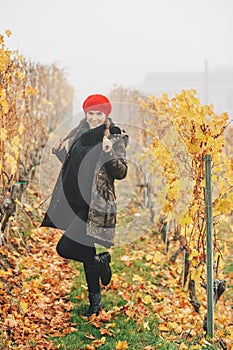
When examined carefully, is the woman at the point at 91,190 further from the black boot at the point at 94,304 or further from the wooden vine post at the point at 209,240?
the wooden vine post at the point at 209,240

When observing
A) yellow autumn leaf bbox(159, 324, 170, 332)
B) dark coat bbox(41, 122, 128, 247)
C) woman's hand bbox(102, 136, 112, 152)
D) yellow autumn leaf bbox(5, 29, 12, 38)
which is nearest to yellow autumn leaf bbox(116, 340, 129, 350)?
yellow autumn leaf bbox(159, 324, 170, 332)

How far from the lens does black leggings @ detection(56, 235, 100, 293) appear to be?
10.7ft

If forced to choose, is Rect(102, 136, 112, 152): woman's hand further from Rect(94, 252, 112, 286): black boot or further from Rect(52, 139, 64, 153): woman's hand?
Rect(94, 252, 112, 286): black boot

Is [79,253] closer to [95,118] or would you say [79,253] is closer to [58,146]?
[58,146]

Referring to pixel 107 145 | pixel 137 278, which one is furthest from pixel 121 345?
pixel 107 145

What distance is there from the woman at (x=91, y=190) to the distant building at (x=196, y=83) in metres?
49.1

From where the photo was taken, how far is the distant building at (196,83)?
52547 millimetres

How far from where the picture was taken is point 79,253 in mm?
3307

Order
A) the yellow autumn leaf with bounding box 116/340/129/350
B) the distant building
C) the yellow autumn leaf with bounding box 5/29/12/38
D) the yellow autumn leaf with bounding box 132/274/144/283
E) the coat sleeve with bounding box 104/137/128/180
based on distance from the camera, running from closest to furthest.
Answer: the yellow autumn leaf with bounding box 116/340/129/350 → the coat sleeve with bounding box 104/137/128/180 → the yellow autumn leaf with bounding box 5/29/12/38 → the yellow autumn leaf with bounding box 132/274/144/283 → the distant building

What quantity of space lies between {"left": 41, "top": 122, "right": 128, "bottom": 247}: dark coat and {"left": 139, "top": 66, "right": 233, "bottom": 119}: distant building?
49136mm

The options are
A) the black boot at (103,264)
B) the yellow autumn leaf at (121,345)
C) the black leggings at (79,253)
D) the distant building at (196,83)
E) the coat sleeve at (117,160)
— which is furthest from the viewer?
the distant building at (196,83)

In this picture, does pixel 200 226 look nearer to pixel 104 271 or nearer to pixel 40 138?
pixel 104 271

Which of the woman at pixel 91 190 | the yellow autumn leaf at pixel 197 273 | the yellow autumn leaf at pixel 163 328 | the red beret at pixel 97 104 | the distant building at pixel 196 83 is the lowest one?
the yellow autumn leaf at pixel 163 328

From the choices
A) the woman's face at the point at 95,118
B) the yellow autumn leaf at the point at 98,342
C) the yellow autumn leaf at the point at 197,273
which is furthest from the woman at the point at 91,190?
the yellow autumn leaf at the point at 197,273
